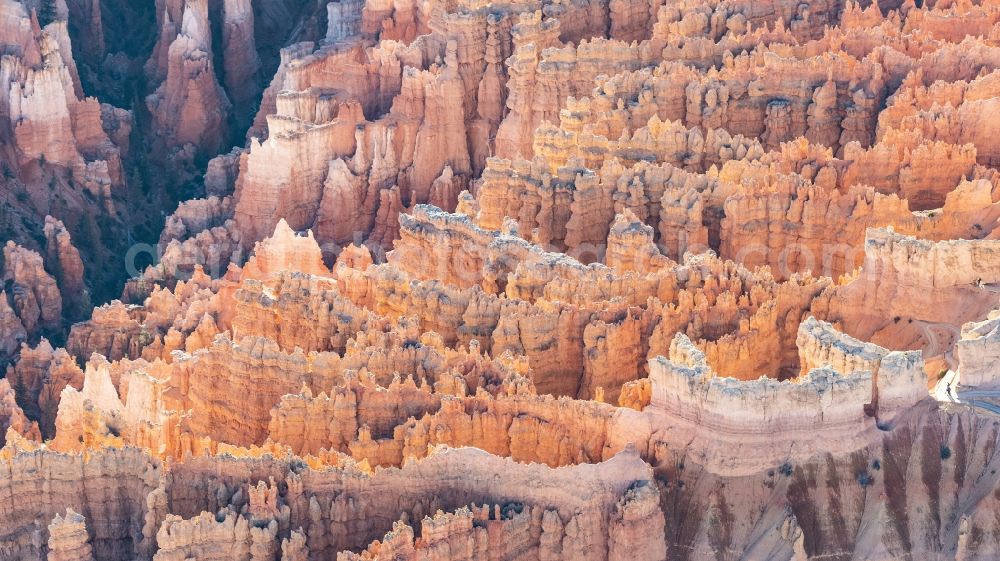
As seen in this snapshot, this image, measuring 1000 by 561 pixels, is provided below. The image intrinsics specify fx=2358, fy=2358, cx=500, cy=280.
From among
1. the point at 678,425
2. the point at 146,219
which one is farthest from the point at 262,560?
the point at 146,219

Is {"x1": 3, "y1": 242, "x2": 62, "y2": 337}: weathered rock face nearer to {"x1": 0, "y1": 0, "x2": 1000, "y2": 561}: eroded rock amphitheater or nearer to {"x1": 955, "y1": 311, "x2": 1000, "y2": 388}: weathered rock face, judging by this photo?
{"x1": 0, "y1": 0, "x2": 1000, "y2": 561}: eroded rock amphitheater

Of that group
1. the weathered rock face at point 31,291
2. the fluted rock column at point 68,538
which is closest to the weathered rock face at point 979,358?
the fluted rock column at point 68,538

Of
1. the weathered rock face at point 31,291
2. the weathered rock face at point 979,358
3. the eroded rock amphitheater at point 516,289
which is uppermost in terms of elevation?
the weathered rock face at point 979,358

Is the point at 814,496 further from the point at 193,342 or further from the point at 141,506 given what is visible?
the point at 193,342

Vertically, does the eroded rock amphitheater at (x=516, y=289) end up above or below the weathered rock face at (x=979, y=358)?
below

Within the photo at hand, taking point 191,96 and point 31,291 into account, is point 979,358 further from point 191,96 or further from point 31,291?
point 191,96

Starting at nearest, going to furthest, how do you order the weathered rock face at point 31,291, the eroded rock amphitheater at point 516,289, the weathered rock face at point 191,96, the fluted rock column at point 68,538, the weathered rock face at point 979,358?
the fluted rock column at point 68,538 < the eroded rock amphitheater at point 516,289 < the weathered rock face at point 979,358 < the weathered rock face at point 31,291 < the weathered rock face at point 191,96

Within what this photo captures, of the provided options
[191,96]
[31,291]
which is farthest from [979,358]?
[191,96]

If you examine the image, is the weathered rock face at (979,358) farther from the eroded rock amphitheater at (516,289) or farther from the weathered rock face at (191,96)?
the weathered rock face at (191,96)
